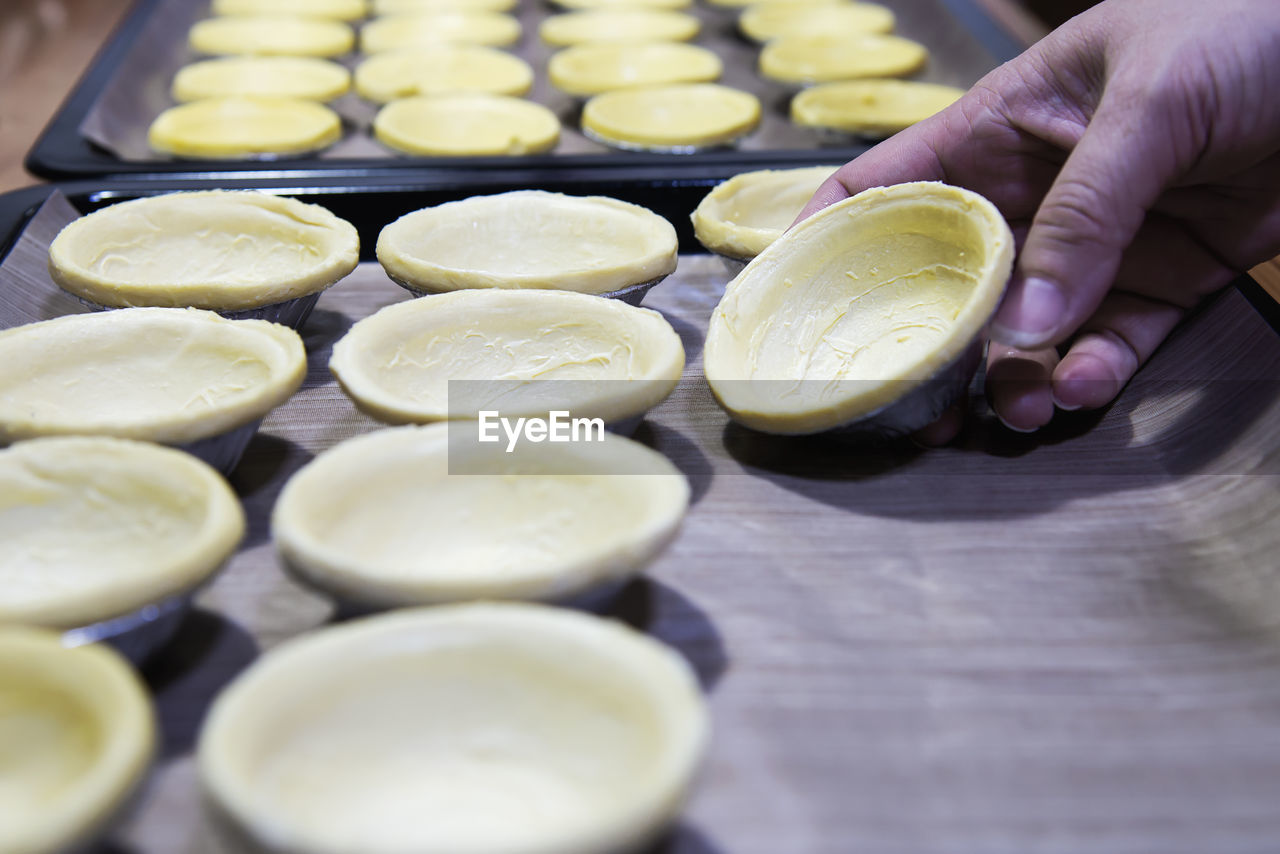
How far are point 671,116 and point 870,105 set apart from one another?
49 cm

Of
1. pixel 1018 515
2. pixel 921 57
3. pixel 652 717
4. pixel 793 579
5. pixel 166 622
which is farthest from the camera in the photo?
pixel 921 57

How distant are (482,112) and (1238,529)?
1930 millimetres

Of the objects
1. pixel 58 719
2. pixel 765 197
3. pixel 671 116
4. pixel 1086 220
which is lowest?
pixel 671 116

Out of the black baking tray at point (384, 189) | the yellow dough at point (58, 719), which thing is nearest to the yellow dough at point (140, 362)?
the yellow dough at point (58, 719)

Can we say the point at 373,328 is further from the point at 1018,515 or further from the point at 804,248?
the point at 1018,515

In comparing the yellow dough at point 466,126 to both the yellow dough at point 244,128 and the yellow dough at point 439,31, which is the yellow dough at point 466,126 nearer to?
the yellow dough at point 244,128

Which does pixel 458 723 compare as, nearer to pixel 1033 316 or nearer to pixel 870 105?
pixel 1033 316

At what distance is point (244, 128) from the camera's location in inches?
97.7

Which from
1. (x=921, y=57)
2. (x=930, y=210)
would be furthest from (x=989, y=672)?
(x=921, y=57)

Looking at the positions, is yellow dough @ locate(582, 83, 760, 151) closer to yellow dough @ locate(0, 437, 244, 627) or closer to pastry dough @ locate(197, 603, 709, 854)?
yellow dough @ locate(0, 437, 244, 627)

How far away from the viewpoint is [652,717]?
83 cm

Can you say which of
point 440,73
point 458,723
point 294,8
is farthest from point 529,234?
point 294,8

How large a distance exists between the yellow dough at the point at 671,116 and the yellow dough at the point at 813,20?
0.54 meters

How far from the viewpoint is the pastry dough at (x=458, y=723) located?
2.73 feet
